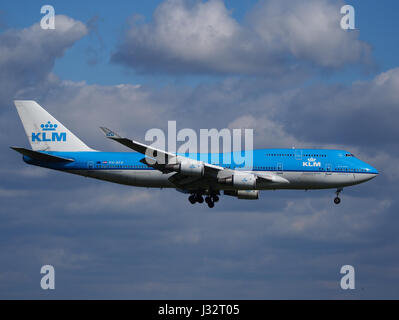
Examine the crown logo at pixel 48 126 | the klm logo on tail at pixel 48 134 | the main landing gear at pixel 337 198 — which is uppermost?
the crown logo at pixel 48 126

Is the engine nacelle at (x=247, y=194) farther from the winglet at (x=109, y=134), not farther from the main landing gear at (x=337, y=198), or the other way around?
the winglet at (x=109, y=134)

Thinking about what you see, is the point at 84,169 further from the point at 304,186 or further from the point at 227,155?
the point at 304,186

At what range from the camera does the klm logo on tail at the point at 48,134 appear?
3127 inches

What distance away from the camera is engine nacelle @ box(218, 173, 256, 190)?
2685 inches

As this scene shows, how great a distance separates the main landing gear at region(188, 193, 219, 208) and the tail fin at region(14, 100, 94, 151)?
14.0 meters

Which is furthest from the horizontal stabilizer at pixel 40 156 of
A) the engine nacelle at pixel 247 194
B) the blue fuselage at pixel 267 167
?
the engine nacelle at pixel 247 194

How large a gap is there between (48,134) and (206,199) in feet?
71.0

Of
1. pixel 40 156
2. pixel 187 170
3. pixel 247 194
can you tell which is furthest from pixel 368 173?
pixel 40 156

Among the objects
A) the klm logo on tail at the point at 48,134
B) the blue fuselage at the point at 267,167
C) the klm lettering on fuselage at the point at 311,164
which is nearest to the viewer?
the blue fuselage at the point at 267,167

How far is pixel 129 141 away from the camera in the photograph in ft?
207
